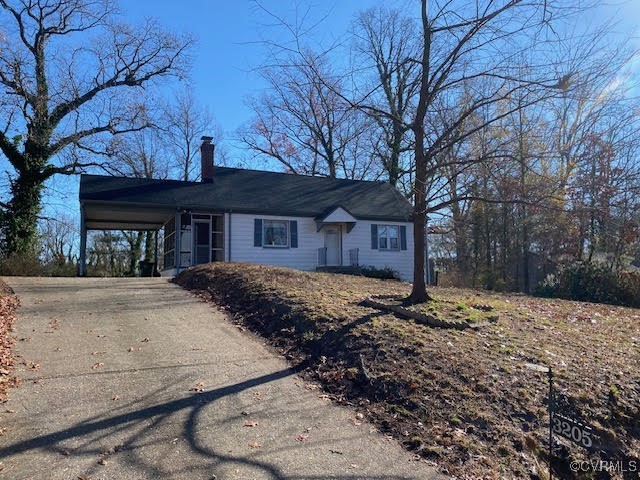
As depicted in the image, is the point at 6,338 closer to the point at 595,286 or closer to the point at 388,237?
the point at 595,286

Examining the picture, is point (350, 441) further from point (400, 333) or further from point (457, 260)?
point (457, 260)

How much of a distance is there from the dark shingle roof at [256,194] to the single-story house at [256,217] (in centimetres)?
4

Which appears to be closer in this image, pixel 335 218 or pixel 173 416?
pixel 173 416

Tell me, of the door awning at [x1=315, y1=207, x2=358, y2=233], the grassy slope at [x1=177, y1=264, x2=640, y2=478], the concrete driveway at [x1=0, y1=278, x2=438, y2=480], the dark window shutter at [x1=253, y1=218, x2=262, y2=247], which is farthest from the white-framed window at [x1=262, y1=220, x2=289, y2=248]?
the concrete driveway at [x1=0, y1=278, x2=438, y2=480]

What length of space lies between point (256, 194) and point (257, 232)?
1932 mm

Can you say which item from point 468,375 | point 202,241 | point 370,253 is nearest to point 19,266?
point 202,241

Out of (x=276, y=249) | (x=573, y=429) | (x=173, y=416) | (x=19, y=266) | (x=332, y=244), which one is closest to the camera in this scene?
(x=573, y=429)

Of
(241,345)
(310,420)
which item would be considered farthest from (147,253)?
(310,420)

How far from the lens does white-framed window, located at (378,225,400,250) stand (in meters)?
22.2

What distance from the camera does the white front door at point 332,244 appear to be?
21.3m

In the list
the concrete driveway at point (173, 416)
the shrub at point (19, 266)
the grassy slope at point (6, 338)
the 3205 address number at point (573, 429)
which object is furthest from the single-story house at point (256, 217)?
the 3205 address number at point (573, 429)

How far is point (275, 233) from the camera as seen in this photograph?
2028 centimetres

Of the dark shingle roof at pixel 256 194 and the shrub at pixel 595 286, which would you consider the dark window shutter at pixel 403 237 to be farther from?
the shrub at pixel 595 286

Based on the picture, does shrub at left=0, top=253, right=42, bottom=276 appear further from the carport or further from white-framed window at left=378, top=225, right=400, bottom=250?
white-framed window at left=378, top=225, right=400, bottom=250
